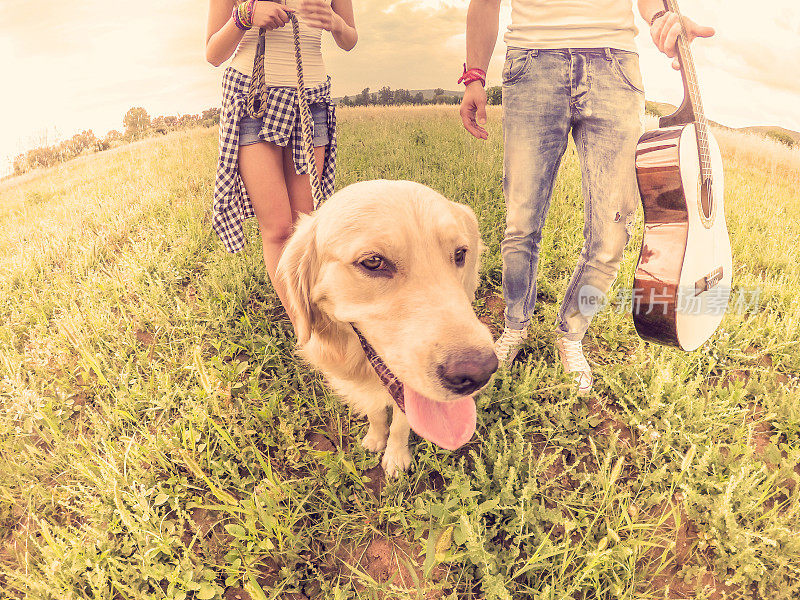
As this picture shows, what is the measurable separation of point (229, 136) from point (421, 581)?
8.47 ft

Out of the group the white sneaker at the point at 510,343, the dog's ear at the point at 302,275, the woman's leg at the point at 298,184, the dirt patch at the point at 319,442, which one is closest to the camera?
the dog's ear at the point at 302,275

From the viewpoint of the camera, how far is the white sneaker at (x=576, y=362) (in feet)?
8.06

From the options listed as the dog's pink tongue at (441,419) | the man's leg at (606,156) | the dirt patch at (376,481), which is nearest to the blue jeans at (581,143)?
the man's leg at (606,156)

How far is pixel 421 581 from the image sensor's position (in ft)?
5.71

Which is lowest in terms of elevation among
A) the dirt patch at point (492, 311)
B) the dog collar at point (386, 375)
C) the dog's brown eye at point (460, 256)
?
the dirt patch at point (492, 311)

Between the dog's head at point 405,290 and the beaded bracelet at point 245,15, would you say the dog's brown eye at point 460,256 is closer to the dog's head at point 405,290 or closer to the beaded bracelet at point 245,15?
the dog's head at point 405,290

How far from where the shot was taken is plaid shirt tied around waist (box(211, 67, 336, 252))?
2.22 m

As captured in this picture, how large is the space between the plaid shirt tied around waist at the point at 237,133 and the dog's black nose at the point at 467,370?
1.67 metres

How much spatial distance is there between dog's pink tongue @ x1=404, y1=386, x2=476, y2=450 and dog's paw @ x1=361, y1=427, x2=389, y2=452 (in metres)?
0.73

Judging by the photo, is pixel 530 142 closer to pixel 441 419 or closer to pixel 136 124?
pixel 441 419

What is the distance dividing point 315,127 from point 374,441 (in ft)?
6.64

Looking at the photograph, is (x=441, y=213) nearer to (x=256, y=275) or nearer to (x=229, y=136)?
(x=229, y=136)

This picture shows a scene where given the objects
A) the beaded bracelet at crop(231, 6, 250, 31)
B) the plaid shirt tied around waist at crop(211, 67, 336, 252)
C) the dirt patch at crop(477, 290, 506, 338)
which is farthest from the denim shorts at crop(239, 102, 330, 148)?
the dirt patch at crop(477, 290, 506, 338)

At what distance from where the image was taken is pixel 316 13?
6.46 ft
